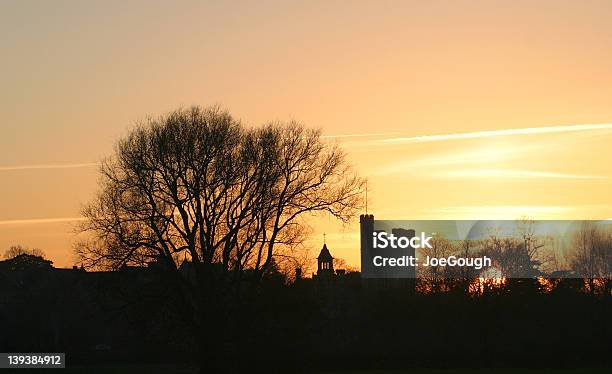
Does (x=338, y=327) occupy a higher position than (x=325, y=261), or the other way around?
(x=325, y=261)

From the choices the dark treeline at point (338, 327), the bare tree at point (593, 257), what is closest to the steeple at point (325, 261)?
the dark treeline at point (338, 327)

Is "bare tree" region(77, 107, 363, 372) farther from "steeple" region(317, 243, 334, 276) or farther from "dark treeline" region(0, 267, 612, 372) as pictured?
"steeple" region(317, 243, 334, 276)

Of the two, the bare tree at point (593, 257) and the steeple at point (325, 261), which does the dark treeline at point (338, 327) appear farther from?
the steeple at point (325, 261)

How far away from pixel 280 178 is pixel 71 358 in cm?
2528

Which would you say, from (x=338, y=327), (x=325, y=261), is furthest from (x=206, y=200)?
(x=325, y=261)

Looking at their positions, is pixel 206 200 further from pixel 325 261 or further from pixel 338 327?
pixel 325 261

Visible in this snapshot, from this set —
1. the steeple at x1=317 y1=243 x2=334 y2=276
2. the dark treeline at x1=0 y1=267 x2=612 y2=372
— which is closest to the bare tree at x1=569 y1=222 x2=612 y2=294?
the dark treeline at x1=0 y1=267 x2=612 y2=372

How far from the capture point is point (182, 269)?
59.2 metres

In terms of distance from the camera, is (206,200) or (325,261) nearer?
(206,200)

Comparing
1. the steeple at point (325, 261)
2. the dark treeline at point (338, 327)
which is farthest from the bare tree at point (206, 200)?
the steeple at point (325, 261)

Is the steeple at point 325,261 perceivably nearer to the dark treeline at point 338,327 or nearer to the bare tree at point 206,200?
the dark treeline at point 338,327

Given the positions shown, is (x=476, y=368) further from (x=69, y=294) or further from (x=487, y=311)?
(x=69, y=294)

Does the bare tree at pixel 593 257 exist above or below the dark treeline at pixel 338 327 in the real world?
above

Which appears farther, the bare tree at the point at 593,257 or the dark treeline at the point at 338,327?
the bare tree at the point at 593,257
